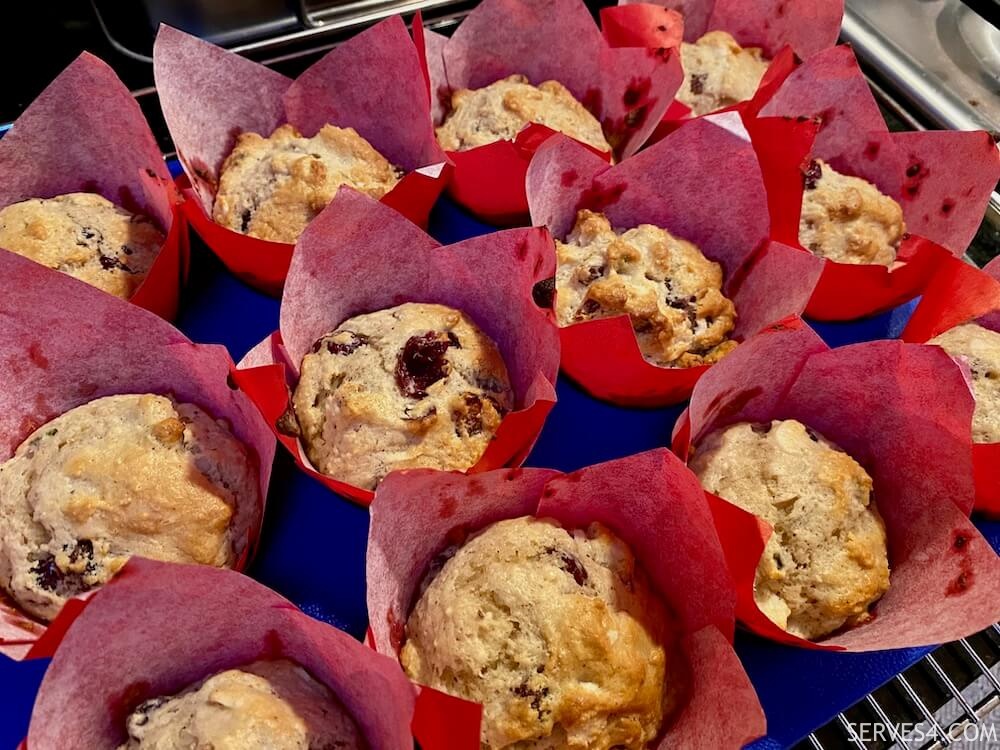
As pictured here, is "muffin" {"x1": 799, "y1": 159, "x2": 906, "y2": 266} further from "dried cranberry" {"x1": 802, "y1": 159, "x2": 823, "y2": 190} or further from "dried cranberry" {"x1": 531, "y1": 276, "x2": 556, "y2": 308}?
"dried cranberry" {"x1": 531, "y1": 276, "x2": 556, "y2": 308}

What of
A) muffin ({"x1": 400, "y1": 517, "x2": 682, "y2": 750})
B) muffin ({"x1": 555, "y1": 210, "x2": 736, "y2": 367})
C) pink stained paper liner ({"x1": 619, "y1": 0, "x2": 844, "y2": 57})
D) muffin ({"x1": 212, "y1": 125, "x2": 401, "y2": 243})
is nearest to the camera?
muffin ({"x1": 400, "y1": 517, "x2": 682, "y2": 750})

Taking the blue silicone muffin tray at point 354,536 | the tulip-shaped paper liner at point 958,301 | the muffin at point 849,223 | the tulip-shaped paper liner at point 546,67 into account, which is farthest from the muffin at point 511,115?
the tulip-shaped paper liner at point 958,301

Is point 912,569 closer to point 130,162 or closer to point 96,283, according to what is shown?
point 96,283

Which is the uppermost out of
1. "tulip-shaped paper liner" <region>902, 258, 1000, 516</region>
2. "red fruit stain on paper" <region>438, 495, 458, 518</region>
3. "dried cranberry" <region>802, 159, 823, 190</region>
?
"dried cranberry" <region>802, 159, 823, 190</region>

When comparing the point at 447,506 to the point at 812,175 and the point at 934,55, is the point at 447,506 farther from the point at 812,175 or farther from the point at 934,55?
the point at 934,55

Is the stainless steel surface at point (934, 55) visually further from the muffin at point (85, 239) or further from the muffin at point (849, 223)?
the muffin at point (85, 239)

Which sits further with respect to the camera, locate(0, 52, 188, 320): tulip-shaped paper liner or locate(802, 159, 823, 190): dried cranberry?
locate(802, 159, 823, 190): dried cranberry

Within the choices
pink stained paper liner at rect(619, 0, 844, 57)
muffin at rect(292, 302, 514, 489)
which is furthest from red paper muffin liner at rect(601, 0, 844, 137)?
muffin at rect(292, 302, 514, 489)

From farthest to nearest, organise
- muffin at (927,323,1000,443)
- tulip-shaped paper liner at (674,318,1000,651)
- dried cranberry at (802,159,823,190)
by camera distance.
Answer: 1. dried cranberry at (802,159,823,190)
2. muffin at (927,323,1000,443)
3. tulip-shaped paper liner at (674,318,1000,651)
